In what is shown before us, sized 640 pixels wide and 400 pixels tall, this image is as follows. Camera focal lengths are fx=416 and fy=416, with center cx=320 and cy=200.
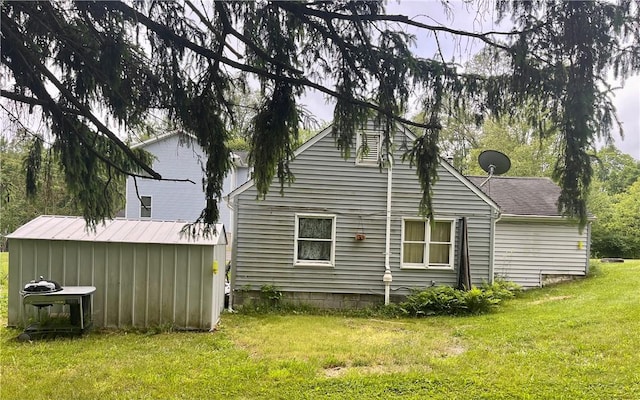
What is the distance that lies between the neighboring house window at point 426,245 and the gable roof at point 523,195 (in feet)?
8.12

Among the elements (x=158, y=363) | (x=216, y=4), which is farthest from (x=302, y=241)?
(x=216, y=4)

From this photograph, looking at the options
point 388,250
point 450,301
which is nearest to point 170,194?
point 388,250

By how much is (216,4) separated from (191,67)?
1.82 ft

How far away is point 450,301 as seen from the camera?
8.66m

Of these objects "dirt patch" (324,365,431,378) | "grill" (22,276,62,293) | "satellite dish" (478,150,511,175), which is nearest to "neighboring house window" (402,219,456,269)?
"satellite dish" (478,150,511,175)

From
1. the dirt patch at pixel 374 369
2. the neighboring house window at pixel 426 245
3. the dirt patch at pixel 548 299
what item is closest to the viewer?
the dirt patch at pixel 374 369

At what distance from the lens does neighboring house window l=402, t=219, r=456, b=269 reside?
31.3ft

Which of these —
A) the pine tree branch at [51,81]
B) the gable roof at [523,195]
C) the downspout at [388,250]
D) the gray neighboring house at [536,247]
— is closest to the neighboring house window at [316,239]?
the downspout at [388,250]

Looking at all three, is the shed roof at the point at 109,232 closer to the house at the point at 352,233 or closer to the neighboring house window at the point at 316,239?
the house at the point at 352,233

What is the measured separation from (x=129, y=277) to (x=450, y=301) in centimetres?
617

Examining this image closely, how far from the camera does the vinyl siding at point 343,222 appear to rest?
9.22m

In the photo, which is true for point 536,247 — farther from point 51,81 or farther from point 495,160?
point 51,81

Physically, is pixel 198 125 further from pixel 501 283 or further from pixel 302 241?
pixel 501 283

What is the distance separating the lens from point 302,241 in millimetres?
9383
